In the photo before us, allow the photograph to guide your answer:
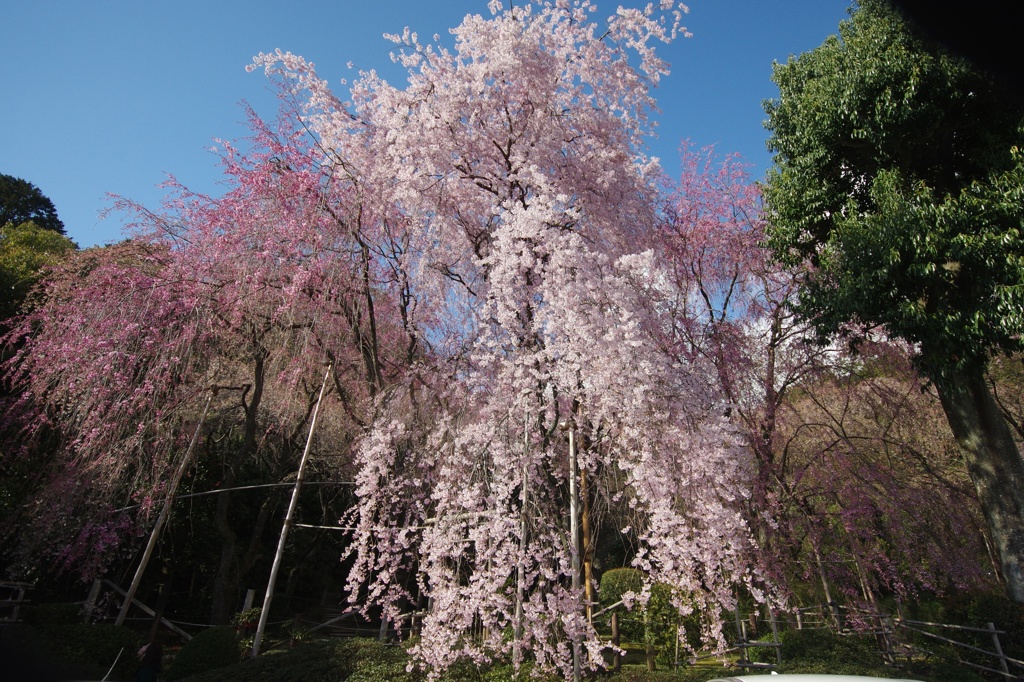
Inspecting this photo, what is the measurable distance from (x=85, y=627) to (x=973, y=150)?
1451 centimetres

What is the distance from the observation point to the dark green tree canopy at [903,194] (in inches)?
265

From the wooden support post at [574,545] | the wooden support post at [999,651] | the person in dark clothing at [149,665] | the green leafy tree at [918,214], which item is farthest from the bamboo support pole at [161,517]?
the wooden support post at [999,651]

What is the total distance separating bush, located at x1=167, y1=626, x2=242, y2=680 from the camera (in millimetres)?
8469

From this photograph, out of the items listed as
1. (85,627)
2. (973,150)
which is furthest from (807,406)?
(85,627)

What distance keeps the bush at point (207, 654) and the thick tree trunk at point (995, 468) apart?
10.9 metres

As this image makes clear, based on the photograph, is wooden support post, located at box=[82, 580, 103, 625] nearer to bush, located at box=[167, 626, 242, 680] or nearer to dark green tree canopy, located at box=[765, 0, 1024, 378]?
bush, located at box=[167, 626, 242, 680]

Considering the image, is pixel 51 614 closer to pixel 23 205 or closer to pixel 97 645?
pixel 97 645

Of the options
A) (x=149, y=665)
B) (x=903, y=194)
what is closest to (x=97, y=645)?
(x=149, y=665)

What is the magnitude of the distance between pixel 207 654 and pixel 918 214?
11379 mm

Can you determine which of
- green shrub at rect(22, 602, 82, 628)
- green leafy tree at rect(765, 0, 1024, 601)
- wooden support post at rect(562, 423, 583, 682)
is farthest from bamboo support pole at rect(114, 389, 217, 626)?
green leafy tree at rect(765, 0, 1024, 601)

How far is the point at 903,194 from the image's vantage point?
7.48 m

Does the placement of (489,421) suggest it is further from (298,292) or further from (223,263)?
(223,263)

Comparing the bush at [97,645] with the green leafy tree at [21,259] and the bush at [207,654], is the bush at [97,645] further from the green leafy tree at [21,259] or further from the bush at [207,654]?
the green leafy tree at [21,259]

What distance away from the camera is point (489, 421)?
21.6 ft
